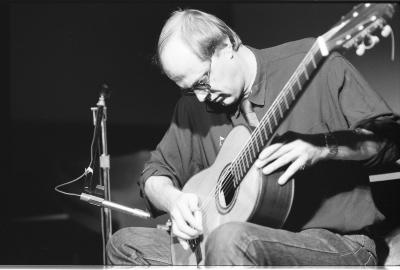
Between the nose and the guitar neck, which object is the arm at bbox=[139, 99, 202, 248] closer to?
the nose

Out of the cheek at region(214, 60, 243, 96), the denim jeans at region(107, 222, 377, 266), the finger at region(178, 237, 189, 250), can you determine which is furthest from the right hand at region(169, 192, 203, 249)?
the cheek at region(214, 60, 243, 96)

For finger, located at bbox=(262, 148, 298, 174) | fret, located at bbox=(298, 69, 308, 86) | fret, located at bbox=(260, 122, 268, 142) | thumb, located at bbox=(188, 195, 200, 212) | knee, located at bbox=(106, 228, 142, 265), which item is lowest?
knee, located at bbox=(106, 228, 142, 265)

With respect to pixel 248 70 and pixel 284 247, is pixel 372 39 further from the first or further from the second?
pixel 284 247


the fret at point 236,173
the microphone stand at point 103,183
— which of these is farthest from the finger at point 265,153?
the microphone stand at point 103,183

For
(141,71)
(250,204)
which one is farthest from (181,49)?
(250,204)

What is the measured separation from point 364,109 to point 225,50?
66 centimetres

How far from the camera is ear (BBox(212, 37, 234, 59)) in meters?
2.29

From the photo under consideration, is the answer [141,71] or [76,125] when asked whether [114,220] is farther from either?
[141,71]

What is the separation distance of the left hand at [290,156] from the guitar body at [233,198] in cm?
3

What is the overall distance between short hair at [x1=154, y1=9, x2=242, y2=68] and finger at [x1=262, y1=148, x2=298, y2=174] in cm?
58

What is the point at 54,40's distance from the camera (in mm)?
2637

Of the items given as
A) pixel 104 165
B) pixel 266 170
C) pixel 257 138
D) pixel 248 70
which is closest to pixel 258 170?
pixel 266 170

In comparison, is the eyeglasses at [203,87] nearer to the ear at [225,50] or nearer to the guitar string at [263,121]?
the ear at [225,50]

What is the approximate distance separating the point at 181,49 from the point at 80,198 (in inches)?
33.8
